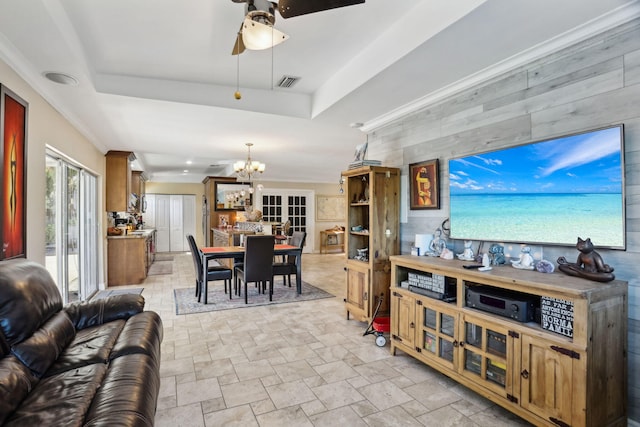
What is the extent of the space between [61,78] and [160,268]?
19.6 feet

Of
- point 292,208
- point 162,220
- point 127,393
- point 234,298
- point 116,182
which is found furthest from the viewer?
point 162,220

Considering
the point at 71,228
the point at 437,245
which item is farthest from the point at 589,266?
the point at 71,228

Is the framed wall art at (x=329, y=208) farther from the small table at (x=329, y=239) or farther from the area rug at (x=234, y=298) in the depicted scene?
the area rug at (x=234, y=298)

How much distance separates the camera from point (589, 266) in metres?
1.94

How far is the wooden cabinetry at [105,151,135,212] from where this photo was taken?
6.25m

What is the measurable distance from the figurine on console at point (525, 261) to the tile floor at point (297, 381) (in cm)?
95

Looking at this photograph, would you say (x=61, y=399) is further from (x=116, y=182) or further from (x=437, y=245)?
(x=116, y=182)

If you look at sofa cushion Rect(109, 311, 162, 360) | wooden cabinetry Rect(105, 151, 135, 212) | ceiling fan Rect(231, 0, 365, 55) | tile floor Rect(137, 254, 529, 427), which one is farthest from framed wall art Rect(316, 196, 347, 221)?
ceiling fan Rect(231, 0, 365, 55)

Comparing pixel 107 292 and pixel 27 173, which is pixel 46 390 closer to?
pixel 27 173

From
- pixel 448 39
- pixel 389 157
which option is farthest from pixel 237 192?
pixel 448 39

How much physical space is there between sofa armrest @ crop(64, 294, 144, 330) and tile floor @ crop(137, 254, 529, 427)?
612mm

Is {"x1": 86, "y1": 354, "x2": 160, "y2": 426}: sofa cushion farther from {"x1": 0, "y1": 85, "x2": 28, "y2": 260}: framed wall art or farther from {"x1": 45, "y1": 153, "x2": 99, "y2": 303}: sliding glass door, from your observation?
{"x1": 45, "y1": 153, "x2": 99, "y2": 303}: sliding glass door

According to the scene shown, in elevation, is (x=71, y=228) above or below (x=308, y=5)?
below

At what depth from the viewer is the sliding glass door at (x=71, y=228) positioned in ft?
12.5
